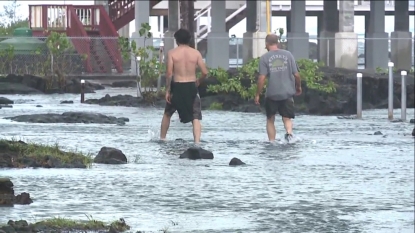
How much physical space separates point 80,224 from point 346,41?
45.5 meters

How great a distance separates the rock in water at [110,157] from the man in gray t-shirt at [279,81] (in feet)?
12.8

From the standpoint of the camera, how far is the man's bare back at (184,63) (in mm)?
18422

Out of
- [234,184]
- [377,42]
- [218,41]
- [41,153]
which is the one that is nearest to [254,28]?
[218,41]

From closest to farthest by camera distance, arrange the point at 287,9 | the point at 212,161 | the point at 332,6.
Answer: the point at 212,161 → the point at 332,6 → the point at 287,9

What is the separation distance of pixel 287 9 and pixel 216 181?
62.5 m

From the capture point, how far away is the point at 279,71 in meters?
19.1

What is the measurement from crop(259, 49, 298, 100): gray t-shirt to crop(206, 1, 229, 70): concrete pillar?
33.7m

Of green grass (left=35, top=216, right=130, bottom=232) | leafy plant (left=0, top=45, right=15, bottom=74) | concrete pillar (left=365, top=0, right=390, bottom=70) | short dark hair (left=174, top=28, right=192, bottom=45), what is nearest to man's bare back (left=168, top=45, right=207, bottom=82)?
short dark hair (left=174, top=28, right=192, bottom=45)

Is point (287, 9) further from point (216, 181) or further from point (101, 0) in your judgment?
point (216, 181)

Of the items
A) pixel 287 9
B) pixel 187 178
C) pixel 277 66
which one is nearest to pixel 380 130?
pixel 277 66

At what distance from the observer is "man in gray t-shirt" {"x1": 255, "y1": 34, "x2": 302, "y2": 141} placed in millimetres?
19109

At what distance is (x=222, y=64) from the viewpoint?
5512 centimetres

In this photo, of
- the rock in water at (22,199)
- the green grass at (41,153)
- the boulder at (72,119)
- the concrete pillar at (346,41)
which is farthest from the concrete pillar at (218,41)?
the rock in water at (22,199)

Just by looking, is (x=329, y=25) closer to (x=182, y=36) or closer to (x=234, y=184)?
(x=182, y=36)
